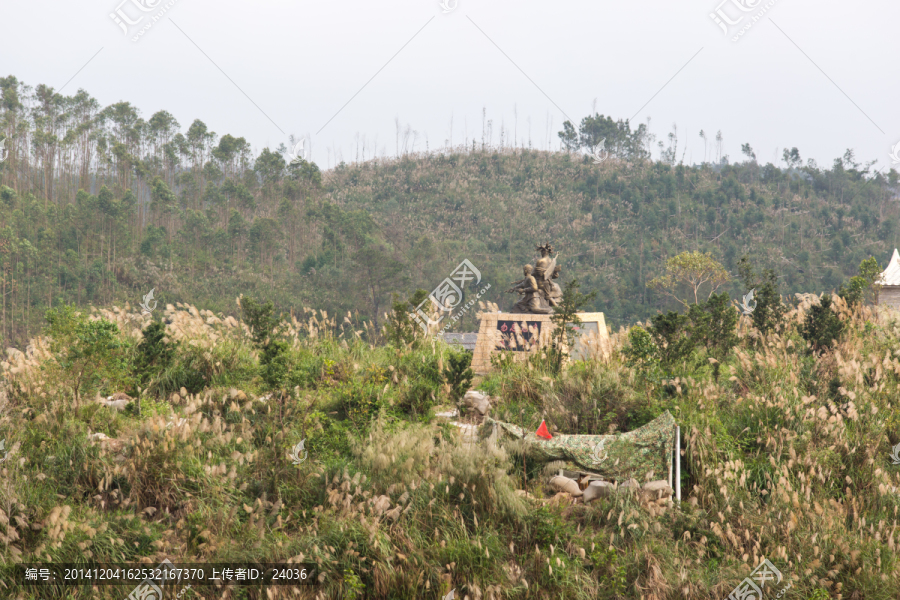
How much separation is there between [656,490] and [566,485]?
740 millimetres

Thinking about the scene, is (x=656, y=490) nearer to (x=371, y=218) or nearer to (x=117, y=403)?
(x=117, y=403)

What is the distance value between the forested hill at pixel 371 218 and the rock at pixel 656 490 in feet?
98.4

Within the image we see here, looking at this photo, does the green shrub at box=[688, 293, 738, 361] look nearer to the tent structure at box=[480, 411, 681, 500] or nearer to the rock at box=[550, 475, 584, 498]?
the tent structure at box=[480, 411, 681, 500]

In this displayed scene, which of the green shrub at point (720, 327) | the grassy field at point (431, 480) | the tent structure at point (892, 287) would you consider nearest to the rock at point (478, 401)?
the grassy field at point (431, 480)

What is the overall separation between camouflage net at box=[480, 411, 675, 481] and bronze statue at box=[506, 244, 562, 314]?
542cm

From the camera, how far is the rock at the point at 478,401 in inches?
303

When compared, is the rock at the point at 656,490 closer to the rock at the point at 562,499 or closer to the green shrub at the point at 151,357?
the rock at the point at 562,499

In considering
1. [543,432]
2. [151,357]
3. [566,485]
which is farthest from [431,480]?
[151,357]

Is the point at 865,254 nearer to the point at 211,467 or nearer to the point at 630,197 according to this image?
the point at 630,197

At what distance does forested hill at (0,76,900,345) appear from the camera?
36125 millimetres

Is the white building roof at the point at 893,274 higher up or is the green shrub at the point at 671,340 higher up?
the white building roof at the point at 893,274

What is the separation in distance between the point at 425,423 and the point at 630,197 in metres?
55.6

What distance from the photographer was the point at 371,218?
1848 inches

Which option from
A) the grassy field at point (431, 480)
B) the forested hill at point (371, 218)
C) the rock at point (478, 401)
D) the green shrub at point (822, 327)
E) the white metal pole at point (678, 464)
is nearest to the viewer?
the grassy field at point (431, 480)
